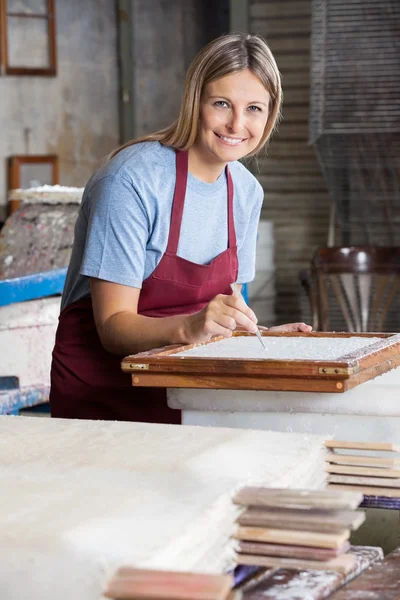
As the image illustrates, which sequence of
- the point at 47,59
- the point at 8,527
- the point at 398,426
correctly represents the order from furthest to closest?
the point at 47,59
the point at 398,426
the point at 8,527

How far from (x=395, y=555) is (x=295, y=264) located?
21.5ft

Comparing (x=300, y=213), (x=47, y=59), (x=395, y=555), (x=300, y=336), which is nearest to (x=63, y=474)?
(x=395, y=555)

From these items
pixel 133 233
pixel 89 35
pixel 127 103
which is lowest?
pixel 133 233

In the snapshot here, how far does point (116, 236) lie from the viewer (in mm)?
2215

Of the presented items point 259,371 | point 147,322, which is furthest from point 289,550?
point 147,322

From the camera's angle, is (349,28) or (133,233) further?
(349,28)

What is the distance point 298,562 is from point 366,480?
35cm

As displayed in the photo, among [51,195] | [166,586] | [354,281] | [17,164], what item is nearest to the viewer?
[166,586]

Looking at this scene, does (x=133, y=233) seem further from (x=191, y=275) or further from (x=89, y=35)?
(x=89, y=35)

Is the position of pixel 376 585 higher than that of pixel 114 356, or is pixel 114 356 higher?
pixel 114 356

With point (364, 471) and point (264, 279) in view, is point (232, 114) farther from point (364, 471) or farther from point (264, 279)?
point (264, 279)

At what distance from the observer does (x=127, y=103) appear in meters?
8.85

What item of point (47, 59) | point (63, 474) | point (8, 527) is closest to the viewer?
point (8, 527)

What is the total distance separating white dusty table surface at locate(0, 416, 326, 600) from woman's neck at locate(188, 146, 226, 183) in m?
0.90
